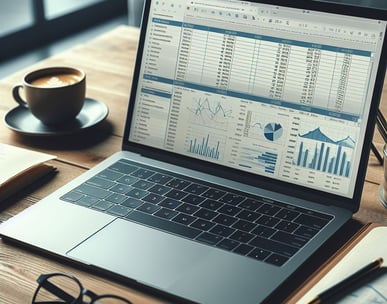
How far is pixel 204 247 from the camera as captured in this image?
0.91 meters

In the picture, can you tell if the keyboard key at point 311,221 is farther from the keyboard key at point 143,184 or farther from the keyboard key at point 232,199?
the keyboard key at point 143,184

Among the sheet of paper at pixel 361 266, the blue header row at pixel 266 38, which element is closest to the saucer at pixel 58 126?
the blue header row at pixel 266 38

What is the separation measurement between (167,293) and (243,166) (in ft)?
1.02

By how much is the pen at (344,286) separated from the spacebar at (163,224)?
212 millimetres

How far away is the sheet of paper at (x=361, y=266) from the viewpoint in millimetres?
800

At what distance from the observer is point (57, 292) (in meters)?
0.84

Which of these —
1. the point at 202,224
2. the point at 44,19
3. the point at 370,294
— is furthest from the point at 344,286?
the point at 44,19

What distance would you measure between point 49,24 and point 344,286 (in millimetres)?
3474

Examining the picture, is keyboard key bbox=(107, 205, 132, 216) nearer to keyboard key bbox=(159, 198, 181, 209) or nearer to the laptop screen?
keyboard key bbox=(159, 198, 181, 209)

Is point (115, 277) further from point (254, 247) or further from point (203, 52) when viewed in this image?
point (203, 52)

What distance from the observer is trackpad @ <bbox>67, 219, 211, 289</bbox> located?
0.86 m

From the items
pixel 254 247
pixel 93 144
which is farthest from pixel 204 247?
pixel 93 144

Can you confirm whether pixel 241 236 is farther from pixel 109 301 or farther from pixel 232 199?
pixel 109 301

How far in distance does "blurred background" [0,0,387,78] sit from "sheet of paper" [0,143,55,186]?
7.34 ft
